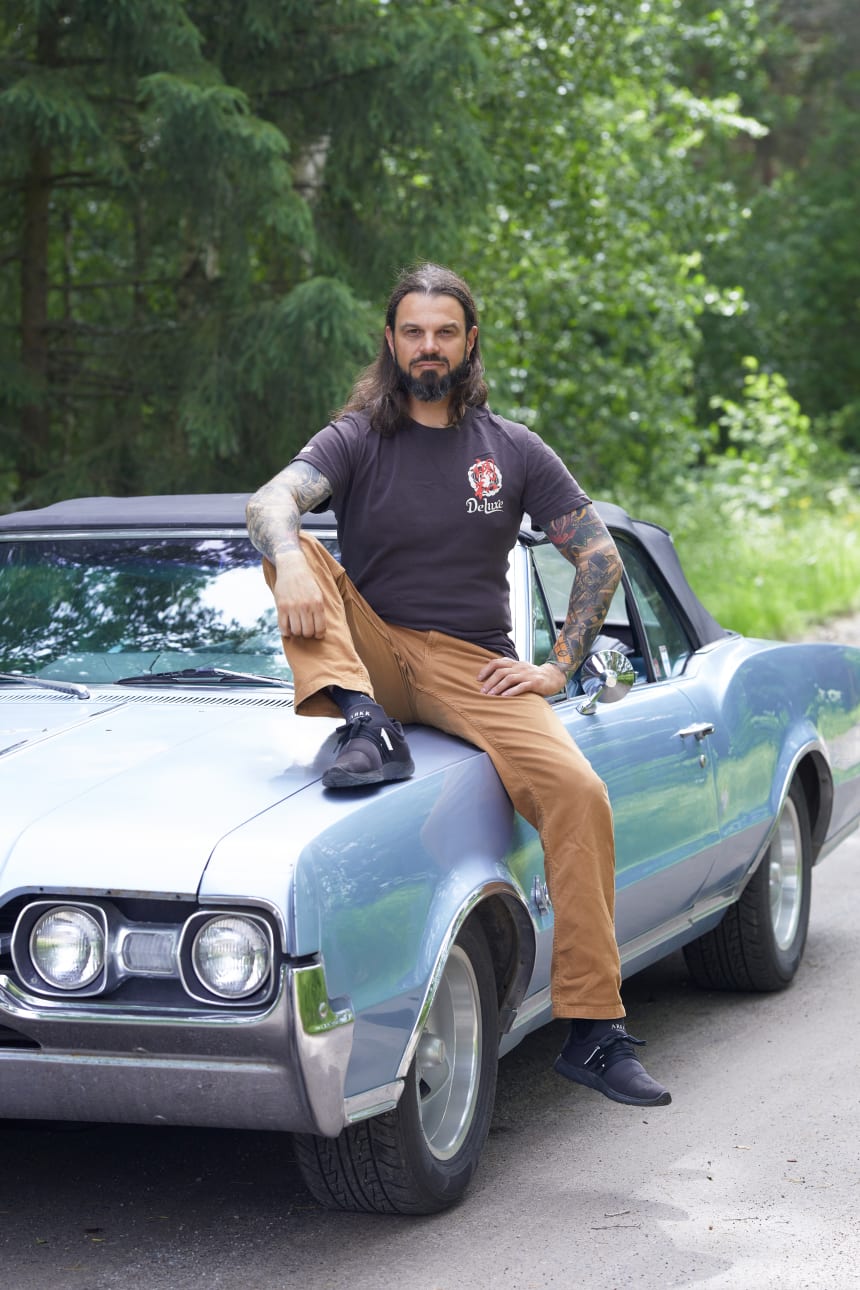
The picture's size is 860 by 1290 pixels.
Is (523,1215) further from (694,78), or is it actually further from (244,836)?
(694,78)

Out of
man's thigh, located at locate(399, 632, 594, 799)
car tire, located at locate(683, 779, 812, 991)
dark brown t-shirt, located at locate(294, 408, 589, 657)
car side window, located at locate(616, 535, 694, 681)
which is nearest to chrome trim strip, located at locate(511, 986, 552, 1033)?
man's thigh, located at locate(399, 632, 594, 799)

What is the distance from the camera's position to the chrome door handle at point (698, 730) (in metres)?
4.96

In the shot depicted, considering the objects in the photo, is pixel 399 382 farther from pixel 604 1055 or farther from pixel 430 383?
pixel 604 1055

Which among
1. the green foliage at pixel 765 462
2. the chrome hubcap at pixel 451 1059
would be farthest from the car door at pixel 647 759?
the green foliage at pixel 765 462

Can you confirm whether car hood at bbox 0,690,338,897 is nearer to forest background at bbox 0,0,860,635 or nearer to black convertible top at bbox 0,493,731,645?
black convertible top at bbox 0,493,731,645

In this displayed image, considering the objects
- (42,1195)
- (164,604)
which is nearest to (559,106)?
(164,604)

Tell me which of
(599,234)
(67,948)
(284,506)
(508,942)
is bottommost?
(508,942)

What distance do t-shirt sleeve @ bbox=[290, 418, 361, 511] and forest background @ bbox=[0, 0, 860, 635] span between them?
6.25 metres

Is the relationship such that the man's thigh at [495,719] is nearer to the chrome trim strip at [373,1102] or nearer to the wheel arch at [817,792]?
the chrome trim strip at [373,1102]

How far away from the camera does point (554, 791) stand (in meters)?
3.92

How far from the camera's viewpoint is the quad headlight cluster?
10.4ft

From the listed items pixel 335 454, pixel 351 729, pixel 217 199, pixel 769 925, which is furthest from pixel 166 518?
pixel 217 199

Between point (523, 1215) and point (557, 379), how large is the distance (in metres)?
17.3

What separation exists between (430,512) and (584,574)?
445mm
